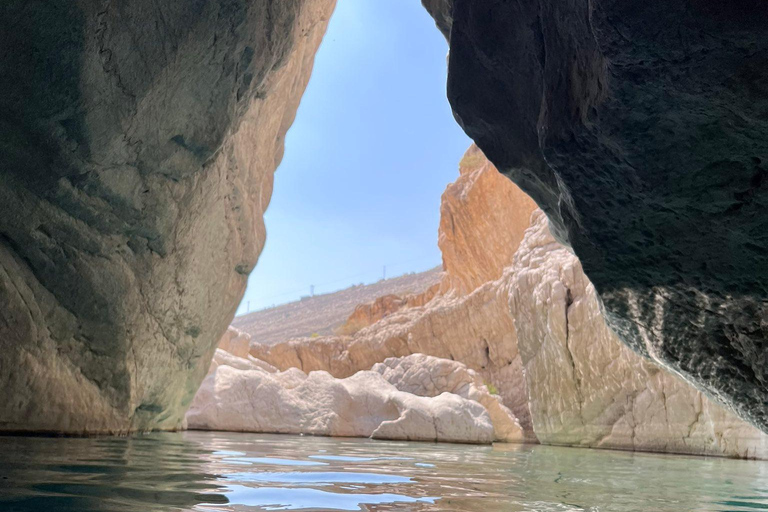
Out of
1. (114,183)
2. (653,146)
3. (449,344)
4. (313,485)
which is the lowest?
(313,485)

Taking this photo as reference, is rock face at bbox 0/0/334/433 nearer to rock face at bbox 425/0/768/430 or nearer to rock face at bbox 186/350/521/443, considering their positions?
rock face at bbox 425/0/768/430

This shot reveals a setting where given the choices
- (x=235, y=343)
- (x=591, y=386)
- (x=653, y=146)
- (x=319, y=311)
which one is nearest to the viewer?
(x=653, y=146)

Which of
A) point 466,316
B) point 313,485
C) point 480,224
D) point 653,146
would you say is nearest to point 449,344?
point 466,316

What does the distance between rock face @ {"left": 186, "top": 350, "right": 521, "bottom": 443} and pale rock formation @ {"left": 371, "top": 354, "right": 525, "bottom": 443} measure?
85.4 inches

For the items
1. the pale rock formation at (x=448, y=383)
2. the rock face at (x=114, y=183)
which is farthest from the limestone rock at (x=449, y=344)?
the rock face at (x=114, y=183)

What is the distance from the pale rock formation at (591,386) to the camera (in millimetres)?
10430

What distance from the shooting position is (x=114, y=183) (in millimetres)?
6090

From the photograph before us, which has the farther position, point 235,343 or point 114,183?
point 235,343

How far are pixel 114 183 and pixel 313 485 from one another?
395 centimetres

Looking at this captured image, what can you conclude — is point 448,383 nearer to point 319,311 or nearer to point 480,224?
point 480,224

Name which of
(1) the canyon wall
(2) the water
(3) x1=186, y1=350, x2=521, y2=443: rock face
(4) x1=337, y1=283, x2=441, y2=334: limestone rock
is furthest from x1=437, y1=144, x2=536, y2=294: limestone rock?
(2) the water

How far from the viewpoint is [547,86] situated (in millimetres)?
3885

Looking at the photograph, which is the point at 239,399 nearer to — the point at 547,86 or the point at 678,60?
the point at 547,86

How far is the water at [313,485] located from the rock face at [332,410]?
246 inches
